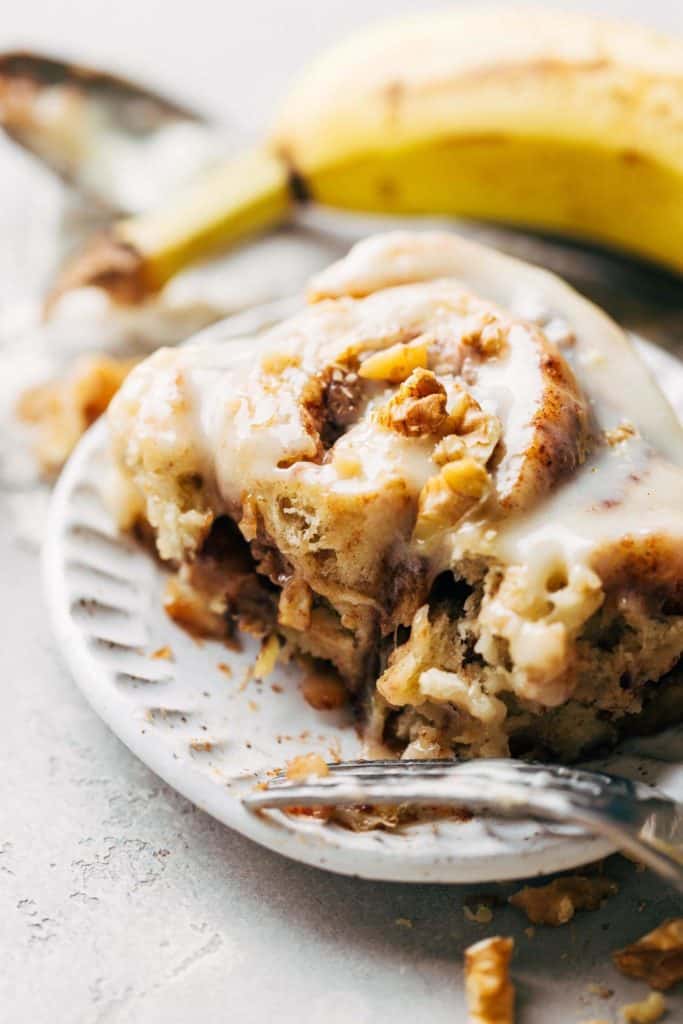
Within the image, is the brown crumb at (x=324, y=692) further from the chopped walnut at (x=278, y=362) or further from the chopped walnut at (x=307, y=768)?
the chopped walnut at (x=278, y=362)

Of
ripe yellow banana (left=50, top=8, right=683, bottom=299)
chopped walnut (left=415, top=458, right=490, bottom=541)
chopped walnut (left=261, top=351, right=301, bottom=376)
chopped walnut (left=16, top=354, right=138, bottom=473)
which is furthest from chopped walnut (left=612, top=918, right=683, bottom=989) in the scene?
ripe yellow banana (left=50, top=8, right=683, bottom=299)

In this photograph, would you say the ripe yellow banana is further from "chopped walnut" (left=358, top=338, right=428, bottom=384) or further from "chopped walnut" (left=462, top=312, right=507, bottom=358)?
"chopped walnut" (left=358, top=338, right=428, bottom=384)

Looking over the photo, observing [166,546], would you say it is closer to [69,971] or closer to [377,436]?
[377,436]

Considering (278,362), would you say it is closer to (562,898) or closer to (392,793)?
(392,793)

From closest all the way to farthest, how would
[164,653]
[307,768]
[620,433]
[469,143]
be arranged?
[307,768] → [620,433] → [164,653] → [469,143]

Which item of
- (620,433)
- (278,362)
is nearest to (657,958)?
(620,433)

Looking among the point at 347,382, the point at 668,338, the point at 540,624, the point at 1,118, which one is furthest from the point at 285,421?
the point at 1,118
